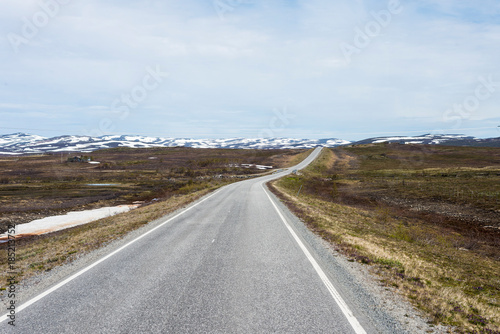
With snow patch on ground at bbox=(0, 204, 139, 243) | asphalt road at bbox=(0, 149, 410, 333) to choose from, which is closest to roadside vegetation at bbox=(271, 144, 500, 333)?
asphalt road at bbox=(0, 149, 410, 333)

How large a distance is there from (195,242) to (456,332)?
25.5ft

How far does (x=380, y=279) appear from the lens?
22.4 feet

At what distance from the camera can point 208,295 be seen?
5.73 meters

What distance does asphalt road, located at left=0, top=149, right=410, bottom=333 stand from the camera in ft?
15.3

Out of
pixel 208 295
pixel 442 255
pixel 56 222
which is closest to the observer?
pixel 208 295

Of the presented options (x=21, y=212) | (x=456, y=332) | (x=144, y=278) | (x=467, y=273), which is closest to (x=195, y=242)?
(x=144, y=278)

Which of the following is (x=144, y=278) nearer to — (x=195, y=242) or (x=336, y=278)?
(x=195, y=242)

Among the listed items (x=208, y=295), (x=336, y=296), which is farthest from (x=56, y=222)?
(x=336, y=296)

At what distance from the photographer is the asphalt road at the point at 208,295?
4664 mm

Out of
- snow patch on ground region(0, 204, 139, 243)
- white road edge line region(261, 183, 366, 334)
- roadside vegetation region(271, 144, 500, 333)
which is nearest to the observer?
white road edge line region(261, 183, 366, 334)

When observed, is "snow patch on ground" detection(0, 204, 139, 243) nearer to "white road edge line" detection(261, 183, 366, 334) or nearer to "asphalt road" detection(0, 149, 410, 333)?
"asphalt road" detection(0, 149, 410, 333)

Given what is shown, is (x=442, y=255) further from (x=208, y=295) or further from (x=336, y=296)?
(x=208, y=295)

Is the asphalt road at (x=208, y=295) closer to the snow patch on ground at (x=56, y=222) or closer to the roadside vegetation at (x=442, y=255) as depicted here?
the roadside vegetation at (x=442, y=255)

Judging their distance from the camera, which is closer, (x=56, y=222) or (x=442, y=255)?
(x=442, y=255)
